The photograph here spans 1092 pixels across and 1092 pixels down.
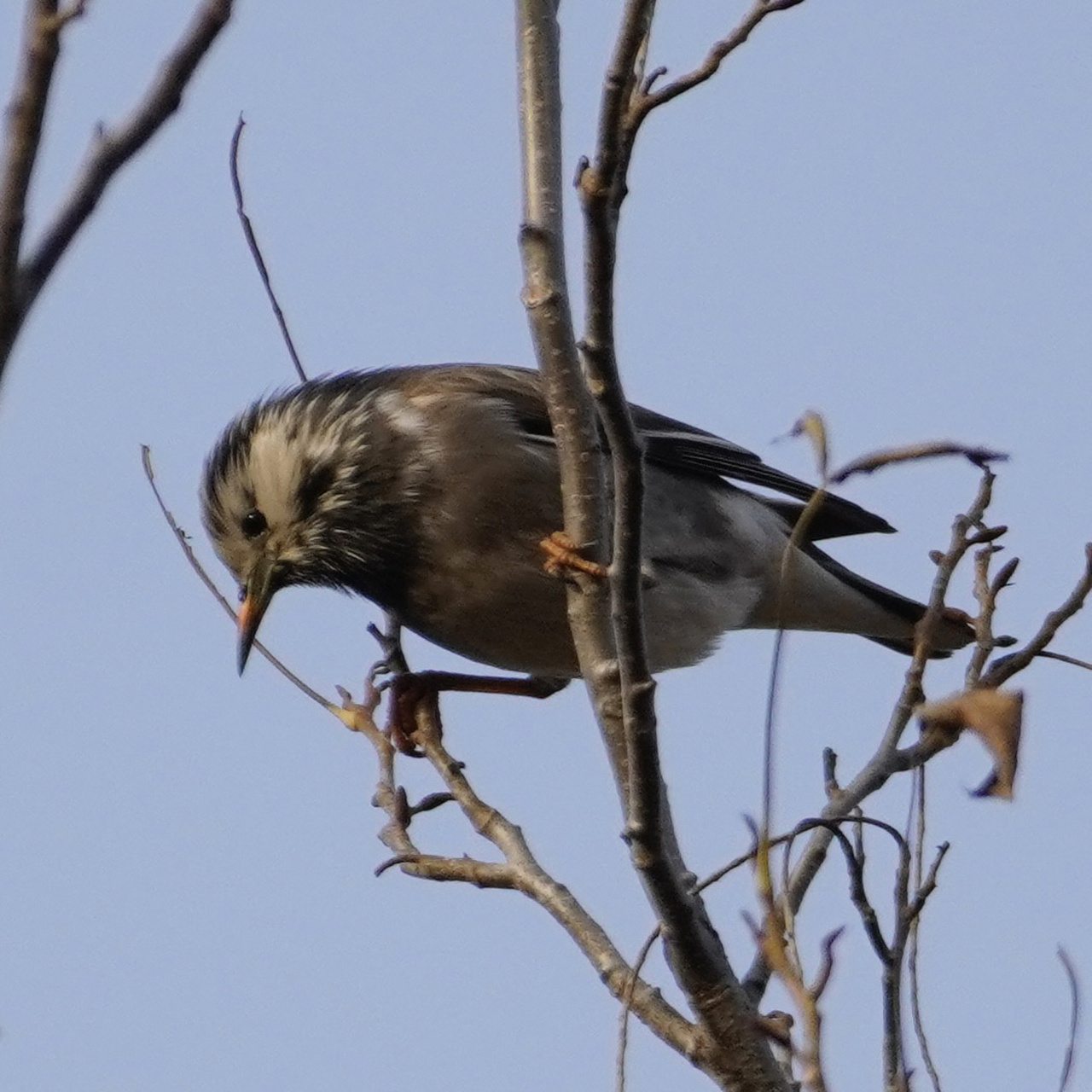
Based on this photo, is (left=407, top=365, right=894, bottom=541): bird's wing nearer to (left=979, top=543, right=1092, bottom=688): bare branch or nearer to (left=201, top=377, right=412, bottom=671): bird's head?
(left=201, top=377, right=412, bottom=671): bird's head

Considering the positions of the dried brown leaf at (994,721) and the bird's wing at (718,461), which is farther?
the bird's wing at (718,461)

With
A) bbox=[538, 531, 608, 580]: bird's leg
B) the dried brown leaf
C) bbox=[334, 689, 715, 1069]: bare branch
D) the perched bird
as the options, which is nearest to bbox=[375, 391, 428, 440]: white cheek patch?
the perched bird

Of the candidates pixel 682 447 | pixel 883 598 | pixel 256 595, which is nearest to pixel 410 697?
pixel 256 595

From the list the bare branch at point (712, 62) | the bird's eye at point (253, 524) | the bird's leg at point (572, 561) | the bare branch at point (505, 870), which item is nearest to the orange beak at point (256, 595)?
the bird's eye at point (253, 524)

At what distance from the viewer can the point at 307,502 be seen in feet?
21.8

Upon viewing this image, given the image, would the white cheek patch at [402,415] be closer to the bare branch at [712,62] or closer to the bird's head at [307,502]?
the bird's head at [307,502]

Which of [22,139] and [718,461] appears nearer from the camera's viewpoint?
[22,139]

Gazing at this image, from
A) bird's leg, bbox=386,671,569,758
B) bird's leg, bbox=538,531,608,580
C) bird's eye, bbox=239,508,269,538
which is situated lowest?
bird's leg, bbox=538,531,608,580

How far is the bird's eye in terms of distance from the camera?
6.62 m

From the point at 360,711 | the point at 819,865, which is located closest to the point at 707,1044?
the point at 819,865

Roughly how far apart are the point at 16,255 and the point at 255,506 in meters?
4.90

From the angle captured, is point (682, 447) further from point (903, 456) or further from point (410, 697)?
point (903, 456)

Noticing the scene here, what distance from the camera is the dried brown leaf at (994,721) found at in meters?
2.06

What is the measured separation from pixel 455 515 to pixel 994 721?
4321 millimetres
